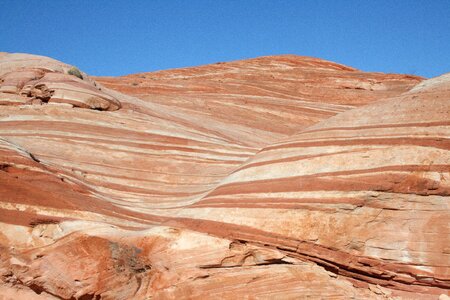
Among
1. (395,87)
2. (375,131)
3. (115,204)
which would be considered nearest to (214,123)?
(115,204)

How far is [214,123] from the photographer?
47.5 feet

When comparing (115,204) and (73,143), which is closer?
(115,204)

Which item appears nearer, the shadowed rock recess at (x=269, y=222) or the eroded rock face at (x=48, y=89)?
the shadowed rock recess at (x=269, y=222)

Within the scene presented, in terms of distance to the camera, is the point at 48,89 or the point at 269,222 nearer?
the point at 269,222

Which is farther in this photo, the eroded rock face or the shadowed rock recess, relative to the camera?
the eroded rock face

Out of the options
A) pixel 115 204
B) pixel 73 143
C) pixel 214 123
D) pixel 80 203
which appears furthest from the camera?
pixel 214 123

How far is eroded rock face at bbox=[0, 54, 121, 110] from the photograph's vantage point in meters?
11.8

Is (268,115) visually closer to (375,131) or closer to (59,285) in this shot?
(375,131)

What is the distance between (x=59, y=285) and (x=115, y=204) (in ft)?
6.32

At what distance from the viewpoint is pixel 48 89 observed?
11.9 m

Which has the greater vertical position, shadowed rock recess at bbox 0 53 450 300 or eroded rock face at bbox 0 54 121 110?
eroded rock face at bbox 0 54 121 110

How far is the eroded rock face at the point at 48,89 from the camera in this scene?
11836 millimetres

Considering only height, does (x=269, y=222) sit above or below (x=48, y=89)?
below

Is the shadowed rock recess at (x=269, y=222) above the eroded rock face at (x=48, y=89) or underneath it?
underneath
